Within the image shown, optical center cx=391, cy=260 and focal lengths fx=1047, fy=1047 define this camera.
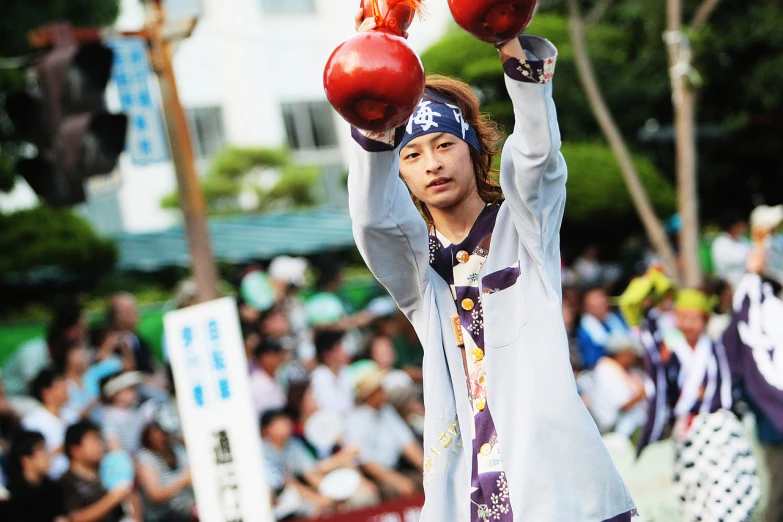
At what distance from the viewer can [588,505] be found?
2414 millimetres

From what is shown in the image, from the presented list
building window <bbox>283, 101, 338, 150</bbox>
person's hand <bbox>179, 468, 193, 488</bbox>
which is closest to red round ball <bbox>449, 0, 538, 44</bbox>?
person's hand <bbox>179, 468, 193, 488</bbox>

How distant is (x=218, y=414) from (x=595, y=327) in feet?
14.2

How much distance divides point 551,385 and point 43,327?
7.85 m

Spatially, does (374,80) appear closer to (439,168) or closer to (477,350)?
(439,168)

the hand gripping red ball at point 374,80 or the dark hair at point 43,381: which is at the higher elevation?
the hand gripping red ball at point 374,80

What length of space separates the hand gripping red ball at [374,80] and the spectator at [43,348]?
5.83 m

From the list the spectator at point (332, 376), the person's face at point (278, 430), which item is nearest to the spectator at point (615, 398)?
the spectator at point (332, 376)

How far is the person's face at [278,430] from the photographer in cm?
694

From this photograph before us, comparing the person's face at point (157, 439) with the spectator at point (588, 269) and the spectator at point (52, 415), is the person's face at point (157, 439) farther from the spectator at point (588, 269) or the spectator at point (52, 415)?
the spectator at point (588, 269)

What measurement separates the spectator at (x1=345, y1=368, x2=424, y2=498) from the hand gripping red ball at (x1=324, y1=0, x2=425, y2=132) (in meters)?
5.29

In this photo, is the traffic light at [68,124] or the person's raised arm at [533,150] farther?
the traffic light at [68,124]

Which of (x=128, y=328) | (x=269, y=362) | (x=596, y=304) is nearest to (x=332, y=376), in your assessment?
(x=269, y=362)

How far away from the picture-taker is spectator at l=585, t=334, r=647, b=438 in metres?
7.78

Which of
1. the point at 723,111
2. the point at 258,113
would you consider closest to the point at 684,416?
the point at 723,111
